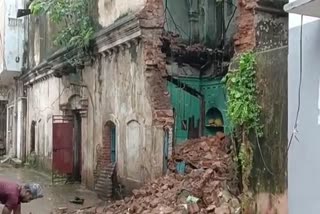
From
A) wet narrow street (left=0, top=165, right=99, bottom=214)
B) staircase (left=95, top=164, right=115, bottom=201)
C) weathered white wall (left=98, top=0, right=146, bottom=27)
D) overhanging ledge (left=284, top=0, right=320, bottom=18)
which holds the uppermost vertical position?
weathered white wall (left=98, top=0, right=146, bottom=27)

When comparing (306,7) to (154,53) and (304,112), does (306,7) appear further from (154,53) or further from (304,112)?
(154,53)

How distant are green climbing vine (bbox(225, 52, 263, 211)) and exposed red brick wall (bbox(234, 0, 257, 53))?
500 mm

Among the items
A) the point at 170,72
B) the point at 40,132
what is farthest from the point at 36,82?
the point at 170,72

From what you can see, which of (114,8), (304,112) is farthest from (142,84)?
(304,112)

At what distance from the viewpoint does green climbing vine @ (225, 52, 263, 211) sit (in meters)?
7.62

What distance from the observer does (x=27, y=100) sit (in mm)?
23312

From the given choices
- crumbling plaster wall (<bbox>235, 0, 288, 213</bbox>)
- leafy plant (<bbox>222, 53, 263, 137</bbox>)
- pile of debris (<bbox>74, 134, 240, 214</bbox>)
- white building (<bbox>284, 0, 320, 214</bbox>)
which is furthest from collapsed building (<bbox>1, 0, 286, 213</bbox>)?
white building (<bbox>284, 0, 320, 214</bbox>)

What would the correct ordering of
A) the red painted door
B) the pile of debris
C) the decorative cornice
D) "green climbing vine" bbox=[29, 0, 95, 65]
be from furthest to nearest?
the red painted door < "green climbing vine" bbox=[29, 0, 95, 65] < the decorative cornice < the pile of debris

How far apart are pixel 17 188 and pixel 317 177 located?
3.98 m

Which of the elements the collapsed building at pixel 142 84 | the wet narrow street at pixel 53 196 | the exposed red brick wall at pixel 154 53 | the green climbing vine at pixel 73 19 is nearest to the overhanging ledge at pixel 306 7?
the collapsed building at pixel 142 84

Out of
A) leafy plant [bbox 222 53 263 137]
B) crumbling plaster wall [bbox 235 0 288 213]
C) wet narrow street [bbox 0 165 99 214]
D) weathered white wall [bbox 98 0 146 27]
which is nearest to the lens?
crumbling plaster wall [bbox 235 0 288 213]

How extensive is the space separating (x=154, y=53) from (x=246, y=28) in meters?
2.96

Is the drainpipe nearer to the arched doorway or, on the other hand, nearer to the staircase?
the arched doorway

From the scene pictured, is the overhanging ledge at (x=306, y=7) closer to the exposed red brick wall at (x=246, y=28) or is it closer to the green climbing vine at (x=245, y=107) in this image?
the green climbing vine at (x=245, y=107)
